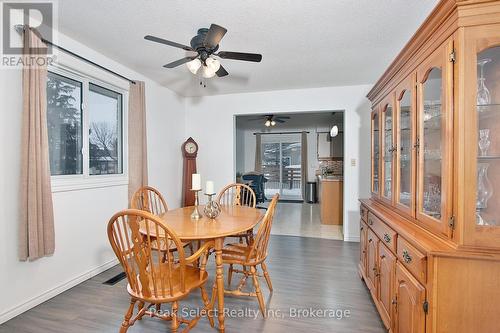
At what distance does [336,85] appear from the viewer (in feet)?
13.1

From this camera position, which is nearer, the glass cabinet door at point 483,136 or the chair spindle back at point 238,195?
the glass cabinet door at point 483,136

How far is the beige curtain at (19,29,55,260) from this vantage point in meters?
2.03

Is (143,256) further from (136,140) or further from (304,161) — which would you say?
(304,161)

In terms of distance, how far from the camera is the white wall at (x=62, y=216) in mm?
1992

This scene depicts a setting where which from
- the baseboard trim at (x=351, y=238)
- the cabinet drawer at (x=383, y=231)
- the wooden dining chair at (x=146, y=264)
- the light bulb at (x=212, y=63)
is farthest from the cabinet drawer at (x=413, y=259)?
the baseboard trim at (x=351, y=238)

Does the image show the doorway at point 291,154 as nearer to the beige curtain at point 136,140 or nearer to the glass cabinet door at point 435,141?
the beige curtain at point 136,140

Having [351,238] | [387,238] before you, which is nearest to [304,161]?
[351,238]

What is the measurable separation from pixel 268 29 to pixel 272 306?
2418 mm

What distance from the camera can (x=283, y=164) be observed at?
8.47m

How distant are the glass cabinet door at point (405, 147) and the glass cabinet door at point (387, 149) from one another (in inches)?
5.1

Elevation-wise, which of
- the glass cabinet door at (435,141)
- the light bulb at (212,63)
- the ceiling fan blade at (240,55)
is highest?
the ceiling fan blade at (240,55)

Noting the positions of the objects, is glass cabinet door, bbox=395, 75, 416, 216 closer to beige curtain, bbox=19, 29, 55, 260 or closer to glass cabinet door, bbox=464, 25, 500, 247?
glass cabinet door, bbox=464, 25, 500, 247

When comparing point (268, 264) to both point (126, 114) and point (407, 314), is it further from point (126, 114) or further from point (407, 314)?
point (126, 114)

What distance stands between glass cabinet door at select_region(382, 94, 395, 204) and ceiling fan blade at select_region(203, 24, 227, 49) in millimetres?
1436
